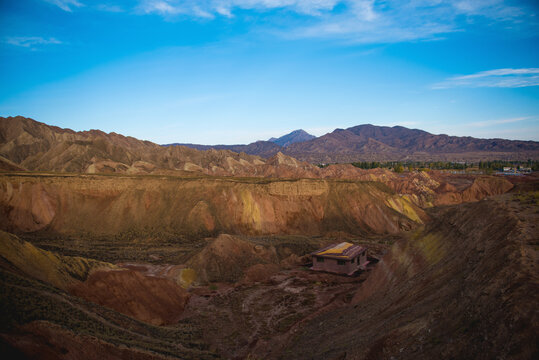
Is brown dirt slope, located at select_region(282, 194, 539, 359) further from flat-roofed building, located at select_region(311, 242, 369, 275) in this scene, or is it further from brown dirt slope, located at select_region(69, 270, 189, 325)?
flat-roofed building, located at select_region(311, 242, 369, 275)

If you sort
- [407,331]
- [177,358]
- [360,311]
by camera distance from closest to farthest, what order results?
[407,331]
[177,358]
[360,311]

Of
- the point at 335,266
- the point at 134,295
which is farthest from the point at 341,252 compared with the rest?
the point at 134,295

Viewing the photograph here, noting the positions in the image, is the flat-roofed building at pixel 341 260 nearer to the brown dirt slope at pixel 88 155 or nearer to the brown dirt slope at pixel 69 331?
the brown dirt slope at pixel 69 331

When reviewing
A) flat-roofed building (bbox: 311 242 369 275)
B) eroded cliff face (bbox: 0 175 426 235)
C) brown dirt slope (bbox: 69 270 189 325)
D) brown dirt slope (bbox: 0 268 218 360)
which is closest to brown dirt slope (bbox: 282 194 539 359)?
brown dirt slope (bbox: 0 268 218 360)

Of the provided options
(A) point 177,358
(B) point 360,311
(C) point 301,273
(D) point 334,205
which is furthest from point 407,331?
(D) point 334,205

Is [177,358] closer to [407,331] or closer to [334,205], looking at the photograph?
[407,331]

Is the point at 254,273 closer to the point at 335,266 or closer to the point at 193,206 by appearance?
the point at 335,266
